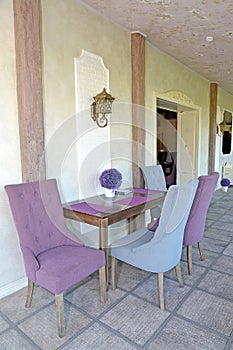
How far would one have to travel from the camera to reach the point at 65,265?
1.86 metres

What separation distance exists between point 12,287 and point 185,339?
1529mm

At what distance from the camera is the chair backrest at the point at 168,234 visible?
1917 millimetres

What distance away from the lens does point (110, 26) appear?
3.16m

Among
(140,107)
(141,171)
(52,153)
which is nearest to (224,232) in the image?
(141,171)

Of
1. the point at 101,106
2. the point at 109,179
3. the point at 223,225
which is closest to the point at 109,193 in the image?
the point at 109,179

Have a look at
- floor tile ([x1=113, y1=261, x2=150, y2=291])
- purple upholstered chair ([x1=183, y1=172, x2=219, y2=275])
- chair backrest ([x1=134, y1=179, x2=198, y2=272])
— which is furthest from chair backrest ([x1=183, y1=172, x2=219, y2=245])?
floor tile ([x1=113, y1=261, x2=150, y2=291])

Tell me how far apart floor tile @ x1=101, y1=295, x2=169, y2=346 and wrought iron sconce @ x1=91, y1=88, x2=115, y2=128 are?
6.43ft

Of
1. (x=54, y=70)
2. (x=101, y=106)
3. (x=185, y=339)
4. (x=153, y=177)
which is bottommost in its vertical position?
(x=185, y=339)

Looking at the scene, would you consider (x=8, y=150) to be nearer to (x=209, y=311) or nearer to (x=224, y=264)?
(x=209, y=311)

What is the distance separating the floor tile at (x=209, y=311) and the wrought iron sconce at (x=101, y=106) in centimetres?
208

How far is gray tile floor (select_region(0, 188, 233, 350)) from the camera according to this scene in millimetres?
1723

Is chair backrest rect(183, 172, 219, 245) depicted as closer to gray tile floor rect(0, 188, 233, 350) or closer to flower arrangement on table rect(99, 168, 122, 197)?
gray tile floor rect(0, 188, 233, 350)

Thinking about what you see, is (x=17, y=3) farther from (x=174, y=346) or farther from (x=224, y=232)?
(x=224, y=232)

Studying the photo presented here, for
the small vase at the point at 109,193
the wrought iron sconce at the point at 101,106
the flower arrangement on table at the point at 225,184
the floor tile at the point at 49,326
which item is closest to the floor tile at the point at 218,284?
the floor tile at the point at 49,326
